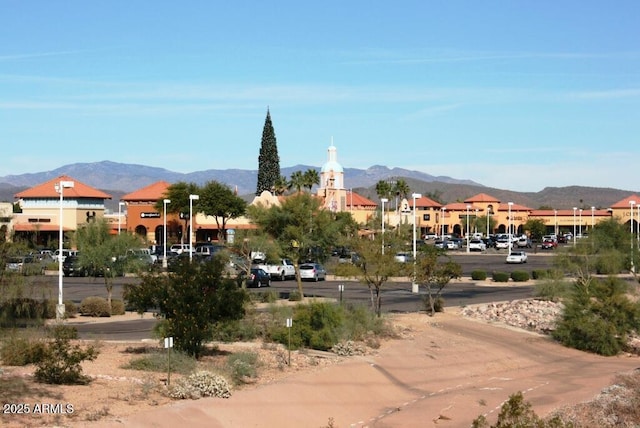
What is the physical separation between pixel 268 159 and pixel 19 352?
114544mm

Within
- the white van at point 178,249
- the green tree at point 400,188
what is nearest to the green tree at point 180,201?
the white van at point 178,249

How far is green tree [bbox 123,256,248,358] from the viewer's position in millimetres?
28641

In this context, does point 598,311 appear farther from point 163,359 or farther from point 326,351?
point 163,359

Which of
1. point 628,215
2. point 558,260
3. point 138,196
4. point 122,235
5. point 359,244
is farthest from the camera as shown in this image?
point 628,215

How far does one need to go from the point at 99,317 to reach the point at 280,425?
21253mm

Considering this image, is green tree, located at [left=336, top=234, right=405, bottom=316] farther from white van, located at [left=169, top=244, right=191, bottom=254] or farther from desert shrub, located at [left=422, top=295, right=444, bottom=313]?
white van, located at [left=169, top=244, right=191, bottom=254]

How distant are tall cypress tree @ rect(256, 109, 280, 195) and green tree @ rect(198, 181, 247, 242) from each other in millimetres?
30206

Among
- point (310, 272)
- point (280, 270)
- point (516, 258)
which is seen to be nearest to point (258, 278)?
point (280, 270)

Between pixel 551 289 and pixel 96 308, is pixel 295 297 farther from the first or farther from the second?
pixel 551 289

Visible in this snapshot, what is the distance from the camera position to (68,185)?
1642 inches

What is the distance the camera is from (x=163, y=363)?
90.8 ft

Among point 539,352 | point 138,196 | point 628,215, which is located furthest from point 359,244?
point 628,215

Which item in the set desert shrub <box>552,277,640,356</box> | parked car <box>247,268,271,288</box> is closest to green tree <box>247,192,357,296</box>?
parked car <box>247,268,271,288</box>

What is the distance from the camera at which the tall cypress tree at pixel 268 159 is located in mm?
139500
